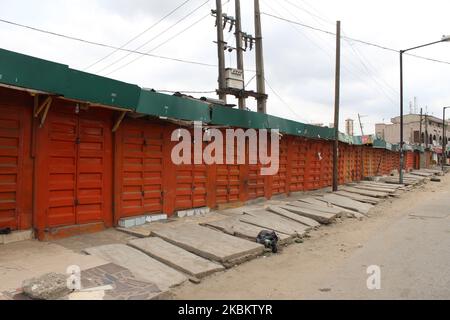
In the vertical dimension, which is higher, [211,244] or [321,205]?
[321,205]

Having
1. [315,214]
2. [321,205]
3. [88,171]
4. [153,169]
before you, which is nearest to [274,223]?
[315,214]

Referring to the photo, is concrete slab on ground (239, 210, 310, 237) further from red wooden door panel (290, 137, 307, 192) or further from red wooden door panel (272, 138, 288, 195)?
red wooden door panel (290, 137, 307, 192)

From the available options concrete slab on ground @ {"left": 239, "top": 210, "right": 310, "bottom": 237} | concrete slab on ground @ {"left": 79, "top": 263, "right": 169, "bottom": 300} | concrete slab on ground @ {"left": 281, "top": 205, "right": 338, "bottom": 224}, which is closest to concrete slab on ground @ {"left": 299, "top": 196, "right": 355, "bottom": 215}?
concrete slab on ground @ {"left": 281, "top": 205, "right": 338, "bottom": 224}

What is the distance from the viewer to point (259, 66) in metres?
17.6

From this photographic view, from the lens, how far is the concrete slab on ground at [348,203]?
590 inches

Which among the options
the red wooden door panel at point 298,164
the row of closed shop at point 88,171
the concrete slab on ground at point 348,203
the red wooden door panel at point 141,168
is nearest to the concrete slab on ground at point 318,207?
the concrete slab on ground at point 348,203

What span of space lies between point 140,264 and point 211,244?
186 centimetres

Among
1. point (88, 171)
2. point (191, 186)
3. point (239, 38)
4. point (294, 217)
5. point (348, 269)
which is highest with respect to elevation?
point (239, 38)

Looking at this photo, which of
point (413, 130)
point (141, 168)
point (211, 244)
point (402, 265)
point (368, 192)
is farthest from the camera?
point (413, 130)

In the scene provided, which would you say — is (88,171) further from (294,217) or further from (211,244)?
(294,217)

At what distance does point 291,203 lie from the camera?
1429cm

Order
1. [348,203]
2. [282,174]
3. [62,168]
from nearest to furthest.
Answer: [62,168] → [348,203] → [282,174]

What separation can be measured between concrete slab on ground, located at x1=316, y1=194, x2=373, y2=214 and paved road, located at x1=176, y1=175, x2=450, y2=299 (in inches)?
134

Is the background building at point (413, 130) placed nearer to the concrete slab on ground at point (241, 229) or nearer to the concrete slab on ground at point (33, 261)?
the concrete slab on ground at point (241, 229)
